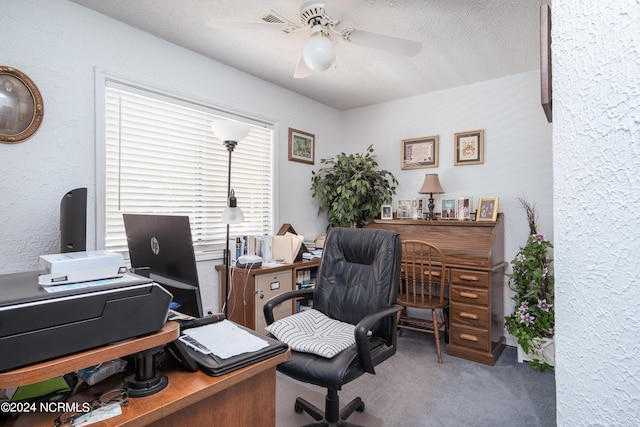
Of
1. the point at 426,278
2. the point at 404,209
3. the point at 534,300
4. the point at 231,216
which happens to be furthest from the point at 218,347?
the point at 404,209

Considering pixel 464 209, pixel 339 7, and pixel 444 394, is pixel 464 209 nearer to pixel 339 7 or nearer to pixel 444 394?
pixel 444 394

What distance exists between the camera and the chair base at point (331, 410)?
5.58 ft

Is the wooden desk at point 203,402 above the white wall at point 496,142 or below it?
below

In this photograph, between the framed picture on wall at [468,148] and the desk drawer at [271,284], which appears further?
the framed picture on wall at [468,148]

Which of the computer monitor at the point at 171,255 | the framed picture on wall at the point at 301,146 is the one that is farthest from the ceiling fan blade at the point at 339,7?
the framed picture on wall at the point at 301,146

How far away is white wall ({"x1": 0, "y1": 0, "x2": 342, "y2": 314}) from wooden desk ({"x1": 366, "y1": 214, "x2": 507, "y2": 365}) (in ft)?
8.32

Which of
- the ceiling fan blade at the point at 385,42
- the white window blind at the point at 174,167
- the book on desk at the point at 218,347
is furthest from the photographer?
the white window blind at the point at 174,167

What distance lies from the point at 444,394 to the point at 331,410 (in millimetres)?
912

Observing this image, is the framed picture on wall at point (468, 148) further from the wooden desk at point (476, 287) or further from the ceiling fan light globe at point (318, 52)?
the ceiling fan light globe at point (318, 52)

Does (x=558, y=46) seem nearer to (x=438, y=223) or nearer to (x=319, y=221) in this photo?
(x=438, y=223)

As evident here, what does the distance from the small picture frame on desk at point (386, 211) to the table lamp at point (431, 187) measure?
39cm

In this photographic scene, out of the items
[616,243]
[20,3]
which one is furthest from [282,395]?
[20,3]

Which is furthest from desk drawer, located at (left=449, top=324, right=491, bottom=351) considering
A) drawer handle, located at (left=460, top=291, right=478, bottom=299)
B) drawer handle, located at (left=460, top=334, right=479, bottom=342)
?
drawer handle, located at (left=460, top=291, right=478, bottom=299)

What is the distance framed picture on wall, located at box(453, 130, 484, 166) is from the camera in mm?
3180
